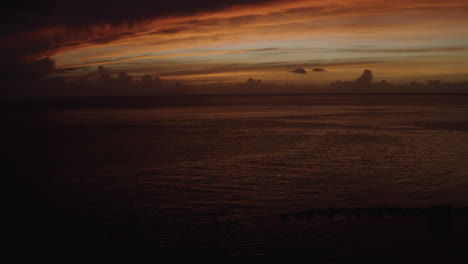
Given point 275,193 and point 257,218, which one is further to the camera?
point 275,193

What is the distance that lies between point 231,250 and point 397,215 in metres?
6.26

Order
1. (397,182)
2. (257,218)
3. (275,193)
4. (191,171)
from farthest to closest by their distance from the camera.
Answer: (191,171), (397,182), (275,193), (257,218)

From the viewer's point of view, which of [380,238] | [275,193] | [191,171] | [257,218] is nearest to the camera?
[380,238]

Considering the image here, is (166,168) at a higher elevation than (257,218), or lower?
higher

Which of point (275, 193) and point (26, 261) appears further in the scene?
point (275, 193)

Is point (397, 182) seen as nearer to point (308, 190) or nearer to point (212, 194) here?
point (308, 190)

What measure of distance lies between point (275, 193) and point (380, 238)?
19.3 feet

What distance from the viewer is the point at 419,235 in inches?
479

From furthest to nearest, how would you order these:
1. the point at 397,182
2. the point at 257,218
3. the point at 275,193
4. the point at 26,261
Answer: the point at 397,182
the point at 275,193
the point at 257,218
the point at 26,261

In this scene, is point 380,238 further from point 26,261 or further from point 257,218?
point 26,261

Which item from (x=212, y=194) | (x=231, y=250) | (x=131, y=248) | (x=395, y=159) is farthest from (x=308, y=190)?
(x=395, y=159)

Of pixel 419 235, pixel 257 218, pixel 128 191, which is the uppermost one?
pixel 128 191

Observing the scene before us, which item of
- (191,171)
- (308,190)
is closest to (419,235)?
(308,190)

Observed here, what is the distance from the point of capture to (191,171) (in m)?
23.1
